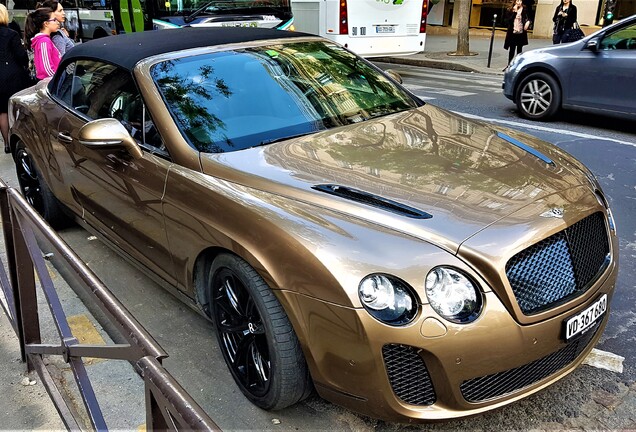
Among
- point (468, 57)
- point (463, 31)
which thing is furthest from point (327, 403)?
point (463, 31)

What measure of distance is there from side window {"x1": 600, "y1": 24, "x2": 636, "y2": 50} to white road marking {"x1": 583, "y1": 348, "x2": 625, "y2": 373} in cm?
556

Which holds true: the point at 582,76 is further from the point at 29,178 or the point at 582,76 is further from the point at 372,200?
the point at 29,178

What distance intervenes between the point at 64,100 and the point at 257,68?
172cm

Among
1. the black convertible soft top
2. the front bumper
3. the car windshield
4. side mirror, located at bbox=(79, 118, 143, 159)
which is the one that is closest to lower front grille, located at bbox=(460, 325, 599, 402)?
the front bumper

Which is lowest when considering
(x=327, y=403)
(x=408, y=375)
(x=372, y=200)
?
(x=327, y=403)

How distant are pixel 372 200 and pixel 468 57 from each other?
587 inches

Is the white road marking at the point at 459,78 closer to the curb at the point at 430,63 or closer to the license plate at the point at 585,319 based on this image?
the curb at the point at 430,63

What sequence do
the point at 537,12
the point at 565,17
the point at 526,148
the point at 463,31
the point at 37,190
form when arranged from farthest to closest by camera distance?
1. the point at 537,12
2. the point at 463,31
3. the point at 565,17
4. the point at 37,190
5. the point at 526,148

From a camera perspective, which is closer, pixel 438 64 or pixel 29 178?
pixel 29 178

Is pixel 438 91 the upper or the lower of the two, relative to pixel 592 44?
lower

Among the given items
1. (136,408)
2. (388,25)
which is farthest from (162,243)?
(388,25)

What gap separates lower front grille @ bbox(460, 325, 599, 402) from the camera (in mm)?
2277

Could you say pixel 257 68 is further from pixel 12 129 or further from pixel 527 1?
pixel 527 1

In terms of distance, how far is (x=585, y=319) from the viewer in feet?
8.17
